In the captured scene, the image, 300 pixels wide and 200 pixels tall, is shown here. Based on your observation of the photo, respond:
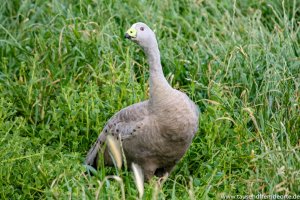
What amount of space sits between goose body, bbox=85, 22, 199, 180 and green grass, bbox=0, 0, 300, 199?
0.70 ft

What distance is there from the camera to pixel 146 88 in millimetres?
6703

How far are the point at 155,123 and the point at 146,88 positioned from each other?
1.21m

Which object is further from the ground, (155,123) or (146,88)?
(155,123)

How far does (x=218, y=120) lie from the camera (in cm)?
617

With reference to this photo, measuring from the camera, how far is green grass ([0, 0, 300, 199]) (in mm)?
5543

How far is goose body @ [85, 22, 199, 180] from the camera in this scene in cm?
550

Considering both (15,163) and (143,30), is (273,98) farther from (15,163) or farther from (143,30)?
(15,163)

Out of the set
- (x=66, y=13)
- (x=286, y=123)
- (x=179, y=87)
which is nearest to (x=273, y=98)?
(x=286, y=123)

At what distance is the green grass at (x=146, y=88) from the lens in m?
5.54

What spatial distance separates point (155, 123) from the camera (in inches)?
217

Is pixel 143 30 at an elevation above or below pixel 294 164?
above

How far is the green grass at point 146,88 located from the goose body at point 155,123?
0.21 m

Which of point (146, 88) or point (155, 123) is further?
point (146, 88)

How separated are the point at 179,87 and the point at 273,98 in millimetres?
990
